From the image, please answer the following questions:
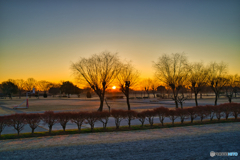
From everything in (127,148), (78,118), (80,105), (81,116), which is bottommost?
(80,105)

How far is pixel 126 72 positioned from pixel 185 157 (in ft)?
64.5

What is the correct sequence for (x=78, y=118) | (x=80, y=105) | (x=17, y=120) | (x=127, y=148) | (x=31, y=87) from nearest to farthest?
(x=127, y=148) → (x=17, y=120) → (x=78, y=118) → (x=80, y=105) → (x=31, y=87)

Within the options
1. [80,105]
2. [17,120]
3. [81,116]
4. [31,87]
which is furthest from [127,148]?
[31,87]

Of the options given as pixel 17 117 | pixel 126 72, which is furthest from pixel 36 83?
pixel 17 117

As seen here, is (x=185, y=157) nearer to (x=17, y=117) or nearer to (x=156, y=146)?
(x=156, y=146)

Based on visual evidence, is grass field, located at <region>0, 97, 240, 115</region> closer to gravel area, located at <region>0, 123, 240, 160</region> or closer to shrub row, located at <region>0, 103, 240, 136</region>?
shrub row, located at <region>0, 103, 240, 136</region>

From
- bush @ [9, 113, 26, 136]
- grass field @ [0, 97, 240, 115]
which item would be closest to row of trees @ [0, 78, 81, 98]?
grass field @ [0, 97, 240, 115]

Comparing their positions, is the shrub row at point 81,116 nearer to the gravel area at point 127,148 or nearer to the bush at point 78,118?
the bush at point 78,118

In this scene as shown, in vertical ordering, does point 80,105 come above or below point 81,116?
below

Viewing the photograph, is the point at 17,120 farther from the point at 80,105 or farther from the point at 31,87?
the point at 31,87

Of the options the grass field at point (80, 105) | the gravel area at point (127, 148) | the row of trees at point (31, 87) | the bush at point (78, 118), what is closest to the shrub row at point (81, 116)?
the bush at point (78, 118)

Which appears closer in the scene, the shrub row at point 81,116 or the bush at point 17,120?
the bush at point 17,120

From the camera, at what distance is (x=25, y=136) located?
9.56 meters

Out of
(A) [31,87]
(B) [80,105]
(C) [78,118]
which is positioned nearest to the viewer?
(C) [78,118]
